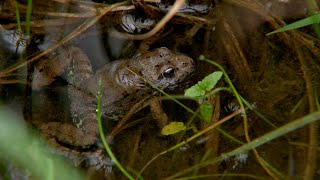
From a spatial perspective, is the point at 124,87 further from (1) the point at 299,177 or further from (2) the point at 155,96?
(1) the point at 299,177

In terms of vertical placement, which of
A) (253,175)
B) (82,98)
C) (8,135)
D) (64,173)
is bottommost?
(253,175)

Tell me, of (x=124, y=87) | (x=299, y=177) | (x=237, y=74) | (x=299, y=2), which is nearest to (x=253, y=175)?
(x=299, y=177)

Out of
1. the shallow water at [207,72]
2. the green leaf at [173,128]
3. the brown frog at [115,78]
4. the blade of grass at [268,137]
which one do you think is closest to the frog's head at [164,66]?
the brown frog at [115,78]

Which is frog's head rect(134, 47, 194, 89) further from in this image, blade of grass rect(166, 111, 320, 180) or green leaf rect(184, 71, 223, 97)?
blade of grass rect(166, 111, 320, 180)

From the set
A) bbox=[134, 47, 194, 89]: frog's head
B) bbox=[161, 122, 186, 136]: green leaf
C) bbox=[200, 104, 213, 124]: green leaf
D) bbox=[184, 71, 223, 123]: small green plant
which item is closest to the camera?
bbox=[184, 71, 223, 123]: small green plant

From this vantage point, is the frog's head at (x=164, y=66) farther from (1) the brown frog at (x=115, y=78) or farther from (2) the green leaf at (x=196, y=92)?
(2) the green leaf at (x=196, y=92)

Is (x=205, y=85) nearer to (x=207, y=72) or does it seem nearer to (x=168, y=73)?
(x=207, y=72)

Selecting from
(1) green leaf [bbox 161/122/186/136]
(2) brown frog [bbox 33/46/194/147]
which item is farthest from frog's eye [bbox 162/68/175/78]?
(1) green leaf [bbox 161/122/186/136]
